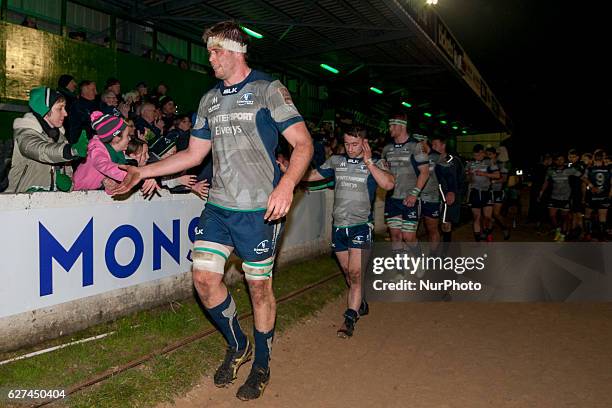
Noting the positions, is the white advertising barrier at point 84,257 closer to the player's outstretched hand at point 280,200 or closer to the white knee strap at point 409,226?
the player's outstretched hand at point 280,200

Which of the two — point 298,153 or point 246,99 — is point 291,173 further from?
point 246,99

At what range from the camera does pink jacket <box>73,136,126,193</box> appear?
5091 mm

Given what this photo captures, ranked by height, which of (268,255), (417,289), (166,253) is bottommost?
(417,289)

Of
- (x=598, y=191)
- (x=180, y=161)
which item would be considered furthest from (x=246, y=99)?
(x=598, y=191)

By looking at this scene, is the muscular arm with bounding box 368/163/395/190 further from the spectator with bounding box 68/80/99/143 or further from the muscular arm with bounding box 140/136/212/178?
the spectator with bounding box 68/80/99/143

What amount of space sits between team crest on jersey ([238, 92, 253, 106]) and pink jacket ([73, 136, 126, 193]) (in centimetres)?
204

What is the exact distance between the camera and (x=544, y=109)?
52312 mm

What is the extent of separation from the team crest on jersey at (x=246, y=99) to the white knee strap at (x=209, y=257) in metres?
1.09

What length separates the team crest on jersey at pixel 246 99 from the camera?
11.9ft

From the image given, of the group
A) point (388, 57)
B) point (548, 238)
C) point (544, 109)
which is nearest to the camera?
point (548, 238)

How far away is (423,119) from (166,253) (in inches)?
1196

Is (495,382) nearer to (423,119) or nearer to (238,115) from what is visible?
(238,115)

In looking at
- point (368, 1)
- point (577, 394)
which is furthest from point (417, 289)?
point (368, 1)

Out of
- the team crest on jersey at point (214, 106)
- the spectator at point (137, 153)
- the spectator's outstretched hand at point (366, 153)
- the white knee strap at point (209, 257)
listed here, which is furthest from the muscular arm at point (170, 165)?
the spectator's outstretched hand at point (366, 153)
